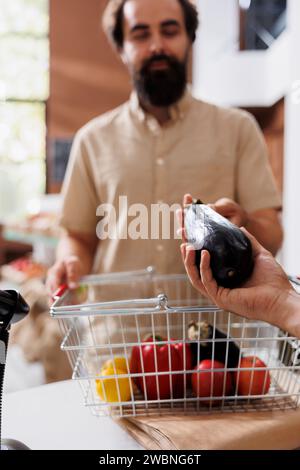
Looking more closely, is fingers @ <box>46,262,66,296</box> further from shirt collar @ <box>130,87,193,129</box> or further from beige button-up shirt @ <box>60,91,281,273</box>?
shirt collar @ <box>130,87,193,129</box>

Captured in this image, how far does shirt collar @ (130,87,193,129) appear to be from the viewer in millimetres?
919

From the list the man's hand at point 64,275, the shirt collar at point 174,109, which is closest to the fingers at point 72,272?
the man's hand at point 64,275

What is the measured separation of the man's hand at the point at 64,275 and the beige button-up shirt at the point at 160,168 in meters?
0.15

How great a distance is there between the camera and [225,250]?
44 cm

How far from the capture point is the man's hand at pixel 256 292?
0.44 meters

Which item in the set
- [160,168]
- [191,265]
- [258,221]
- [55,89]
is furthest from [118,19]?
[55,89]

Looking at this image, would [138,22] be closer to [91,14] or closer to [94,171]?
[94,171]

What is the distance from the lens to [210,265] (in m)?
0.45

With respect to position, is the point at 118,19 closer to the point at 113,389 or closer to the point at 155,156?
the point at 155,156

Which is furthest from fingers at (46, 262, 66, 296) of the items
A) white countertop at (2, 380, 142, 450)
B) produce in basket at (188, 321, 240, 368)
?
produce in basket at (188, 321, 240, 368)

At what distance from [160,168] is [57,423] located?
52 cm

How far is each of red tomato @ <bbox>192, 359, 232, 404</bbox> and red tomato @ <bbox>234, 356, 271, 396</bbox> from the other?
0.01m

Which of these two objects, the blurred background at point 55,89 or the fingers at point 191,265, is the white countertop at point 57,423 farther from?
the blurred background at point 55,89

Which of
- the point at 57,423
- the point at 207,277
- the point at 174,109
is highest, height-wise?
the point at 174,109
